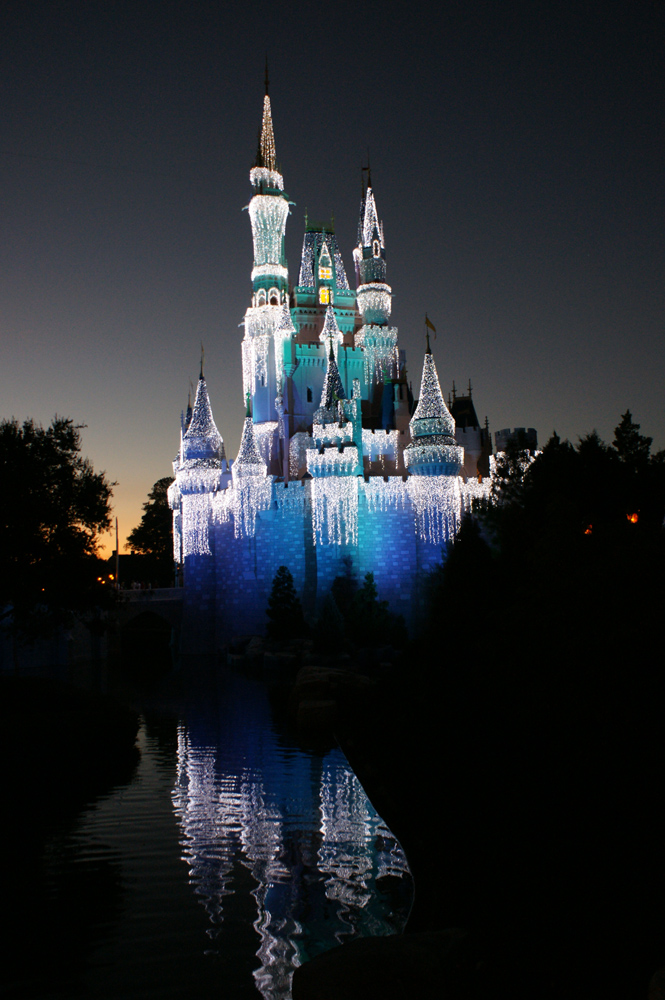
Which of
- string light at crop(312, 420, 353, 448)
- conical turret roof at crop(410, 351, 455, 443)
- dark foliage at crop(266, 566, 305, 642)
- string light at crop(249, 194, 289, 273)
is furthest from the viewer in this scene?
string light at crop(249, 194, 289, 273)

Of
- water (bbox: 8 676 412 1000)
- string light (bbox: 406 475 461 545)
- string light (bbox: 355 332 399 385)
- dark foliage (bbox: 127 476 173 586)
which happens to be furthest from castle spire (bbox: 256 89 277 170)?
water (bbox: 8 676 412 1000)

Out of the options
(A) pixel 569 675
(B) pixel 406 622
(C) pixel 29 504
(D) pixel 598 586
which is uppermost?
(C) pixel 29 504

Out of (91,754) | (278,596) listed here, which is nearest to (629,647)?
(91,754)

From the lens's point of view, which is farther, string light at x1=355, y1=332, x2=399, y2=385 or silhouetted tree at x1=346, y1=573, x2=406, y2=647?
string light at x1=355, y1=332, x2=399, y2=385

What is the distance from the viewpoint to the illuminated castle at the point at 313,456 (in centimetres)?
3688

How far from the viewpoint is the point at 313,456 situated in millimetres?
36719

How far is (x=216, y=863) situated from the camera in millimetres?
8773

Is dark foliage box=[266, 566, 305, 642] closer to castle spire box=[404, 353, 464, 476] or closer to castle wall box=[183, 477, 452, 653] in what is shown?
castle wall box=[183, 477, 452, 653]

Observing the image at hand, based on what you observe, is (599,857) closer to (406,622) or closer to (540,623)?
(540,623)

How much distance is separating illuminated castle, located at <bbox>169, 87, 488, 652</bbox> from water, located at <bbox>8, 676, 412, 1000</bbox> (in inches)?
938

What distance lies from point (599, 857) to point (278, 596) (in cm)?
3076

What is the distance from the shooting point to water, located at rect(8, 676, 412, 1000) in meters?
6.26

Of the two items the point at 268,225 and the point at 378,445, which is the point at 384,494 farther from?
the point at 268,225

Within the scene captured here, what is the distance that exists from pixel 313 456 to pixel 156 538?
96.4ft
